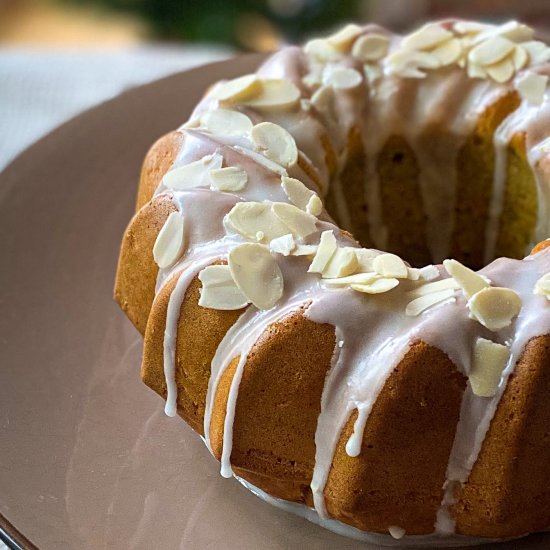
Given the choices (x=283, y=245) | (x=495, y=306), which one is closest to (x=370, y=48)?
(x=283, y=245)

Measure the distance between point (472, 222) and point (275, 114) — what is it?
1.36 ft

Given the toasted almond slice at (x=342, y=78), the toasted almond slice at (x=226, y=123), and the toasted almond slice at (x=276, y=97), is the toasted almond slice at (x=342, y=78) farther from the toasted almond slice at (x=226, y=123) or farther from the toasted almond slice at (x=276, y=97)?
the toasted almond slice at (x=226, y=123)

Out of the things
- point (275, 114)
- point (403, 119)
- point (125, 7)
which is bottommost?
point (125, 7)

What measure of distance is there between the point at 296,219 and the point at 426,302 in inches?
8.4

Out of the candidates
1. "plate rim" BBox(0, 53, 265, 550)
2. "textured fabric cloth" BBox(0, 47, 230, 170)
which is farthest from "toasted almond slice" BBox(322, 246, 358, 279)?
"textured fabric cloth" BBox(0, 47, 230, 170)

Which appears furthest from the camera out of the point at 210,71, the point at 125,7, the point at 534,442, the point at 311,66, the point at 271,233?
the point at 125,7

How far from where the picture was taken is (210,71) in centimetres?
207

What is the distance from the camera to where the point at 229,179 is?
4.18 ft

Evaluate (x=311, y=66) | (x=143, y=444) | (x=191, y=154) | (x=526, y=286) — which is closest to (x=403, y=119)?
(x=311, y=66)

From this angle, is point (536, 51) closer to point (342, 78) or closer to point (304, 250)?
point (342, 78)

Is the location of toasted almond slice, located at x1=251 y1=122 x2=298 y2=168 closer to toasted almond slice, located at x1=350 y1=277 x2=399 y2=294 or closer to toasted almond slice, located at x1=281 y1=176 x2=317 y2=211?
toasted almond slice, located at x1=281 y1=176 x2=317 y2=211

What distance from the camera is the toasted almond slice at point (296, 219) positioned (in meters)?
1.19

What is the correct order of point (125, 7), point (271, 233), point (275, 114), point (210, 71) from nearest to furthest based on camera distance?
point (271, 233) → point (275, 114) → point (210, 71) → point (125, 7)

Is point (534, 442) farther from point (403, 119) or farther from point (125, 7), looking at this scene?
point (125, 7)
